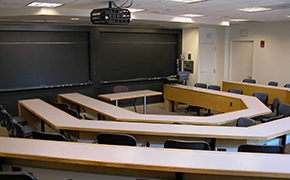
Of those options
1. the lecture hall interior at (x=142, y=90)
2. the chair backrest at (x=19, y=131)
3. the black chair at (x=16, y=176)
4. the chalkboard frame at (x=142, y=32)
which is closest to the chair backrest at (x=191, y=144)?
the lecture hall interior at (x=142, y=90)

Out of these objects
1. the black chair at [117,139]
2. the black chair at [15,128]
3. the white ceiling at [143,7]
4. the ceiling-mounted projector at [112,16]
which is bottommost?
the black chair at [15,128]

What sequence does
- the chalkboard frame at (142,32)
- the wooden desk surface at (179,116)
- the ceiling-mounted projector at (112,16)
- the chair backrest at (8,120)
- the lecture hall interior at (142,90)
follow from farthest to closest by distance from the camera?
the chalkboard frame at (142,32), the chair backrest at (8,120), the ceiling-mounted projector at (112,16), the wooden desk surface at (179,116), the lecture hall interior at (142,90)

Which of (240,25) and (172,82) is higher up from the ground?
(240,25)

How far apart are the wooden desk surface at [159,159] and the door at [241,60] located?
841cm

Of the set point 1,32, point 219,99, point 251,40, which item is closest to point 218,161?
point 219,99

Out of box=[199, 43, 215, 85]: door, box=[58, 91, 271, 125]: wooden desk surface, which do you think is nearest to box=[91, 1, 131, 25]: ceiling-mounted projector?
box=[58, 91, 271, 125]: wooden desk surface

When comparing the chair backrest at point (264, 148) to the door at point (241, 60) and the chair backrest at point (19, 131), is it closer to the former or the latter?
the chair backrest at point (19, 131)

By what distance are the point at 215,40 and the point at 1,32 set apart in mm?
7511

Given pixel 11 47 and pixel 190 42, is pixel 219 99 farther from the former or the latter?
pixel 11 47

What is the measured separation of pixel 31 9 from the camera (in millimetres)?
5977

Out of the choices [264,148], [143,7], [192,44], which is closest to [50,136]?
[264,148]

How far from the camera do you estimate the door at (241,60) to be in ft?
35.3

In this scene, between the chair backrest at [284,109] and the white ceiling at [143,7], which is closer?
the white ceiling at [143,7]

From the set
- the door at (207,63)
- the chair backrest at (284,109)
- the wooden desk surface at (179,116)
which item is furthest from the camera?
the door at (207,63)
